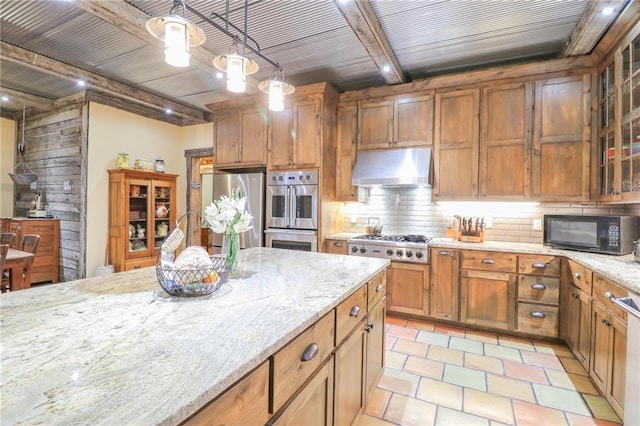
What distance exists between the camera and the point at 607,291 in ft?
6.40

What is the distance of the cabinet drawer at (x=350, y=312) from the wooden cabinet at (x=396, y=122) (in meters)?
2.44

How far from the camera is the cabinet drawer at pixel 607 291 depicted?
1.77 m

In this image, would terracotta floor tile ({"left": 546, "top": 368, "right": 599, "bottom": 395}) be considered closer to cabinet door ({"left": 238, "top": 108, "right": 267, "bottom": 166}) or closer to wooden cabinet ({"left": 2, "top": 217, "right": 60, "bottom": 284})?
cabinet door ({"left": 238, "top": 108, "right": 267, "bottom": 166})

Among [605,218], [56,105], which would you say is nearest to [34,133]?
[56,105]

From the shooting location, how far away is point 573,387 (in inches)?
86.8

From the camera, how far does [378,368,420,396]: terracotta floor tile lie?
217cm

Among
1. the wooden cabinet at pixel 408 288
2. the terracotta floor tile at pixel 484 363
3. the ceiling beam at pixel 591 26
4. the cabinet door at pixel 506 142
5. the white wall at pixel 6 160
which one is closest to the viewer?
the ceiling beam at pixel 591 26

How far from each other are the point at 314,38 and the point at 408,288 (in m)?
2.68

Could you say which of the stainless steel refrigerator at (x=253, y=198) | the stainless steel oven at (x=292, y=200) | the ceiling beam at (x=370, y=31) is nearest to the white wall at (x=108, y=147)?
the stainless steel refrigerator at (x=253, y=198)

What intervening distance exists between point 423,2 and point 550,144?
1878 mm

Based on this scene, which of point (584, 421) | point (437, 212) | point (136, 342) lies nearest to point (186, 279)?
point (136, 342)

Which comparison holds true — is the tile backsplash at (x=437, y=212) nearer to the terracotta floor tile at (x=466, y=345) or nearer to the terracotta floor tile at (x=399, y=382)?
the terracotta floor tile at (x=466, y=345)

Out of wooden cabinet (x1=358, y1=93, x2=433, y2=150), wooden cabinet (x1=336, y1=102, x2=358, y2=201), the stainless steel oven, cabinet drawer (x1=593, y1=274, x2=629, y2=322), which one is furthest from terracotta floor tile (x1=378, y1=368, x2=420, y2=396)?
wooden cabinet (x1=358, y1=93, x2=433, y2=150)

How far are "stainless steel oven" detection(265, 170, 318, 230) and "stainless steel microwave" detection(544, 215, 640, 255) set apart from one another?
2375 mm
